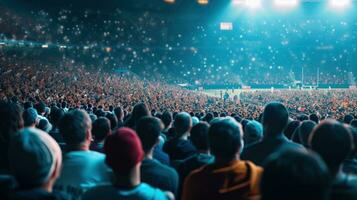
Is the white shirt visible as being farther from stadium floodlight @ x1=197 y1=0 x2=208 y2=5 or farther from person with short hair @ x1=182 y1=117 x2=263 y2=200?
stadium floodlight @ x1=197 y1=0 x2=208 y2=5

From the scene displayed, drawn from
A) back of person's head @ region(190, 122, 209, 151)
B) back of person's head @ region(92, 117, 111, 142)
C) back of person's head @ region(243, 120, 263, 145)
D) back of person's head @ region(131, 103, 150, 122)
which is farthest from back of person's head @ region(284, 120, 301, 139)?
back of person's head @ region(92, 117, 111, 142)

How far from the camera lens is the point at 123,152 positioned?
247 centimetres

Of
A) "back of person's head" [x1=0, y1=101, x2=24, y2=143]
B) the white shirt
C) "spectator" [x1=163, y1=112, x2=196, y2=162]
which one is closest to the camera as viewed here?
the white shirt

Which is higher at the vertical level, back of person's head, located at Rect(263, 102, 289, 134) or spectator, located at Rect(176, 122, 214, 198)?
back of person's head, located at Rect(263, 102, 289, 134)

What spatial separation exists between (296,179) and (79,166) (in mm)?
2059

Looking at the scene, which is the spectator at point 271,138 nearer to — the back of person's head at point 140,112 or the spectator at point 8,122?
the spectator at point 8,122

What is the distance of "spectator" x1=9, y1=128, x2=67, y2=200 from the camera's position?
7.13ft

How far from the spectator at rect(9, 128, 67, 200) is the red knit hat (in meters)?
0.33

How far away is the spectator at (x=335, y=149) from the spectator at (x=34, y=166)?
4.84ft

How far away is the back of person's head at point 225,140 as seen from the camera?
9.23ft

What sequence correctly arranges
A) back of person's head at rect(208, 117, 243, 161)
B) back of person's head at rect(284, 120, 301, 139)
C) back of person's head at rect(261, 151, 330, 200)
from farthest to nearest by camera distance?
back of person's head at rect(284, 120, 301, 139)
back of person's head at rect(208, 117, 243, 161)
back of person's head at rect(261, 151, 330, 200)

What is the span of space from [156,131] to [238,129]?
94 cm

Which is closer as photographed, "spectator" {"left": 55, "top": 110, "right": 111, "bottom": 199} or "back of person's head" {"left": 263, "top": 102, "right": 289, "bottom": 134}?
"spectator" {"left": 55, "top": 110, "right": 111, "bottom": 199}

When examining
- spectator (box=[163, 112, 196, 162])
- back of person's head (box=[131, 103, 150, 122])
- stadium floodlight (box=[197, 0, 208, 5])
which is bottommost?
spectator (box=[163, 112, 196, 162])
